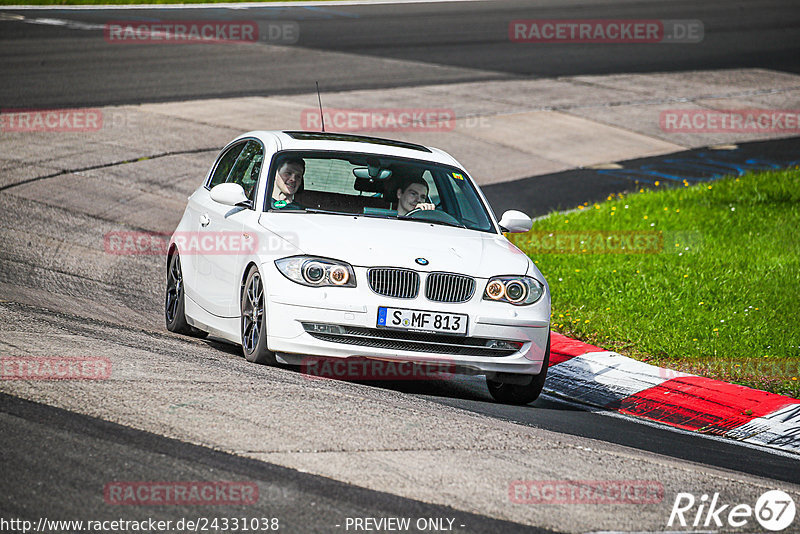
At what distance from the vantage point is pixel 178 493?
16.1 feet

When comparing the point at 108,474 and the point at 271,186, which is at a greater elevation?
the point at 271,186

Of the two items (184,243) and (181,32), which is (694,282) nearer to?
(184,243)

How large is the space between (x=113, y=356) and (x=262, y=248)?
1309mm

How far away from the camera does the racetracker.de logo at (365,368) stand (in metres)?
7.54

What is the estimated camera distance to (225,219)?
28.6 ft

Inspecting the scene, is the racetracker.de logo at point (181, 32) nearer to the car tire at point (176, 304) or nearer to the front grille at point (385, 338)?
the car tire at point (176, 304)

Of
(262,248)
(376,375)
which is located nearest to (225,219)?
(262,248)

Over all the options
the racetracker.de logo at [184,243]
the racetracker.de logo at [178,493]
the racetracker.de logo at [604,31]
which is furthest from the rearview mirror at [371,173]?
the racetracker.de logo at [604,31]

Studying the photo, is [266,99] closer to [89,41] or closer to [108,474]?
[89,41]

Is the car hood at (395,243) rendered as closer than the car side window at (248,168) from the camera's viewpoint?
Yes

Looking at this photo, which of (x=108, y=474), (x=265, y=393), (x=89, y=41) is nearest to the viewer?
(x=108, y=474)

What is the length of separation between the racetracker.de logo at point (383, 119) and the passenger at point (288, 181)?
10196mm

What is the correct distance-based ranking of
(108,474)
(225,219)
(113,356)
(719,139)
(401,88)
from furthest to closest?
(401,88)
(719,139)
(225,219)
(113,356)
(108,474)

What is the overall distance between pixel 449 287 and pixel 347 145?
1986mm
